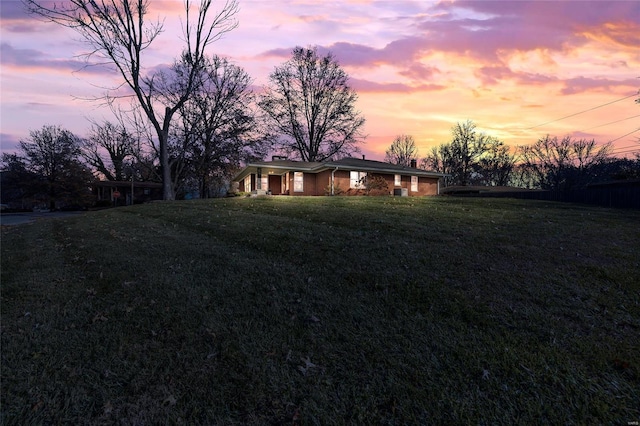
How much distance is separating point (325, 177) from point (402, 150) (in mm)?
39307

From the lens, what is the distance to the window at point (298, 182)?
90.3ft

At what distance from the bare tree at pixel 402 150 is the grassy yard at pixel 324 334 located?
182 feet

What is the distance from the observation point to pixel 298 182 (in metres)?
27.6

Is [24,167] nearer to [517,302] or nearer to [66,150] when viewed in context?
[66,150]

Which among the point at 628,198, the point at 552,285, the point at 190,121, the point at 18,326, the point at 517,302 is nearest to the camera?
the point at 18,326

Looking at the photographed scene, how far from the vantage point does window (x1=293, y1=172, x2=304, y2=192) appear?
90.3 feet

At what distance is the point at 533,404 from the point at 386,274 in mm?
2944

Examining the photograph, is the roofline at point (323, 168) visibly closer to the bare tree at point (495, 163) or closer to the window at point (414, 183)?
the window at point (414, 183)

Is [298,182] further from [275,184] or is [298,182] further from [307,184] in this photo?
[275,184]

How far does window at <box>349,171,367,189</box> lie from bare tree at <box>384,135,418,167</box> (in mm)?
36185

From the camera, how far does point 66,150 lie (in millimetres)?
39062

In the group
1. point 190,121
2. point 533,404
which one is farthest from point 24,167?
point 533,404

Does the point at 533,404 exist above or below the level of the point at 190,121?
below

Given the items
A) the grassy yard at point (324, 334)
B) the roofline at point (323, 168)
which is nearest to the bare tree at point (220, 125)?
the roofline at point (323, 168)
